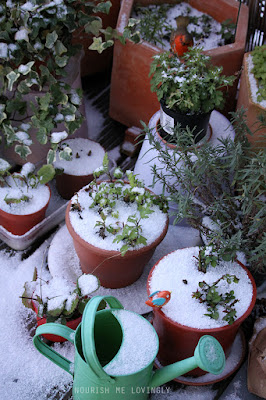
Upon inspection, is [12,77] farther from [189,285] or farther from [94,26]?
[189,285]

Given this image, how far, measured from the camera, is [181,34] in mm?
2211

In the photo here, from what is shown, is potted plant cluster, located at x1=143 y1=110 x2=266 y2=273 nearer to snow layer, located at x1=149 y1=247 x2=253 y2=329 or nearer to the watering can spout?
snow layer, located at x1=149 y1=247 x2=253 y2=329

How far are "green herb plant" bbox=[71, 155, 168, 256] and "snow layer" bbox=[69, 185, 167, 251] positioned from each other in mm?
13

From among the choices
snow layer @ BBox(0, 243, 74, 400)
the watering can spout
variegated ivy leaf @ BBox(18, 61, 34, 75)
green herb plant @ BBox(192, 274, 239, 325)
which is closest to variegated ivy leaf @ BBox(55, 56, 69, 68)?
variegated ivy leaf @ BBox(18, 61, 34, 75)

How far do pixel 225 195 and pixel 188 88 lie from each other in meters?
0.45

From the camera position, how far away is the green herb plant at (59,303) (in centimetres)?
161

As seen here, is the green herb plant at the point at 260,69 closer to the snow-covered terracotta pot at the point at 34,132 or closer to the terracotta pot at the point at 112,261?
the terracotta pot at the point at 112,261

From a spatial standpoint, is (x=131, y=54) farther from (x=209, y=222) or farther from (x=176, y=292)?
(x=176, y=292)

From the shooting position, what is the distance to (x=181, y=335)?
156 centimetres

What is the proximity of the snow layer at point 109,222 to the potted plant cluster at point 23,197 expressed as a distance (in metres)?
0.27

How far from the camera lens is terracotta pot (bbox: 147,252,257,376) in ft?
5.03

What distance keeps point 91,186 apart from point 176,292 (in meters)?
0.58

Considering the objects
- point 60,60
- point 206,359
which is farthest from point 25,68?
point 206,359

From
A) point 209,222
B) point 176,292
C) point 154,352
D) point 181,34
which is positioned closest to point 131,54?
point 181,34
